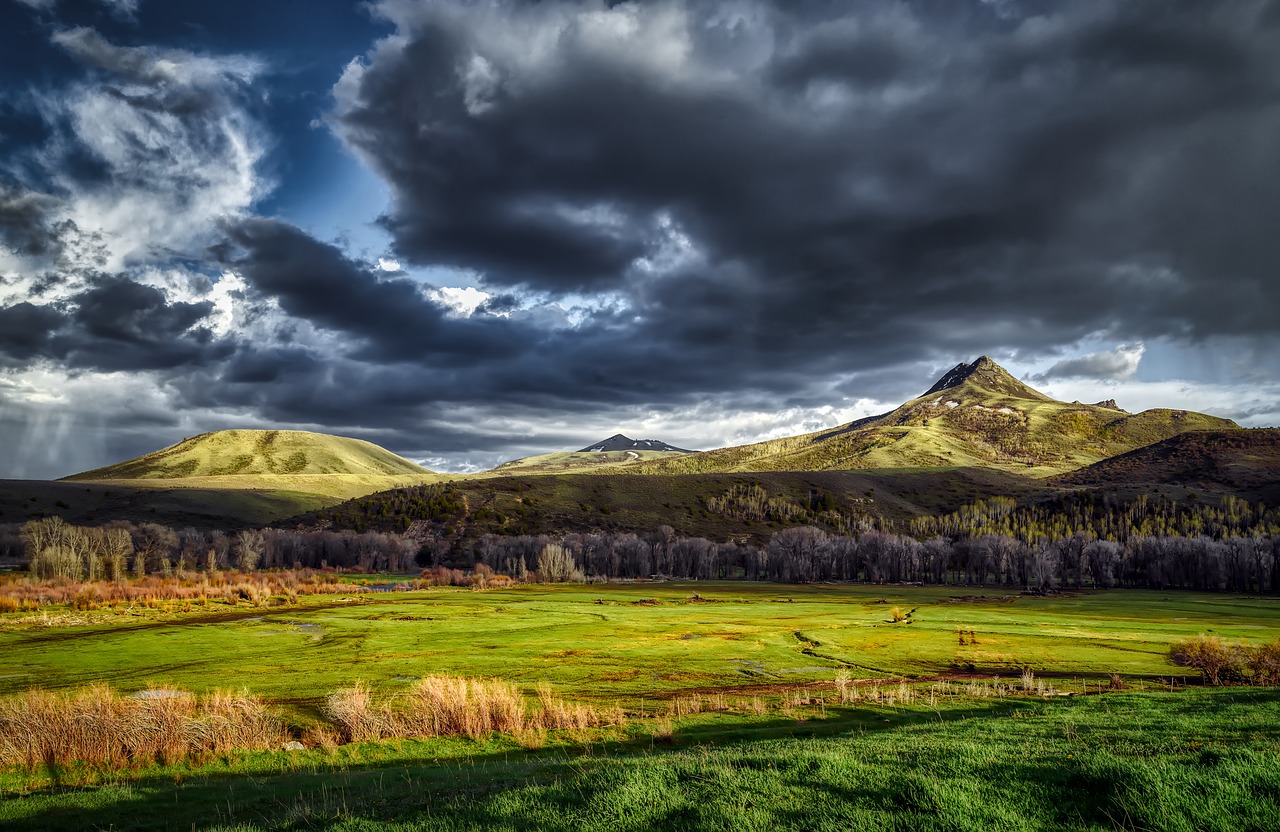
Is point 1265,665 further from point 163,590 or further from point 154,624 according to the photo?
point 163,590

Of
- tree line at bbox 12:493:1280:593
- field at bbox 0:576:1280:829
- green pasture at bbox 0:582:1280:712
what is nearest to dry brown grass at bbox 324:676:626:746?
field at bbox 0:576:1280:829

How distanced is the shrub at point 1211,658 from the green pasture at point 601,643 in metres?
1.40

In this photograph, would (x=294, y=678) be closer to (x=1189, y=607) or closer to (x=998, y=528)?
(x=1189, y=607)

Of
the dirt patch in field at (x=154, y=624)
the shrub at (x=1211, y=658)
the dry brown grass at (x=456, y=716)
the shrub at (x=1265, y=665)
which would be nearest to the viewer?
the dry brown grass at (x=456, y=716)

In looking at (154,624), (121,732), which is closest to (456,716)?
(121,732)

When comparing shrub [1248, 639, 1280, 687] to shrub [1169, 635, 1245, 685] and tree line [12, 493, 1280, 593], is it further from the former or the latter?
tree line [12, 493, 1280, 593]

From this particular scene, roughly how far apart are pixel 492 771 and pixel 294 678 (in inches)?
962

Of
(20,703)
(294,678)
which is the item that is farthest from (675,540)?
(20,703)

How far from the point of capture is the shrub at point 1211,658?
38994mm

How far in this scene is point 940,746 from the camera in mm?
16766

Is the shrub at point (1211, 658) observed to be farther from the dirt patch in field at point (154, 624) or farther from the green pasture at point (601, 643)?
the dirt patch in field at point (154, 624)

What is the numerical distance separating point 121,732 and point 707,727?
A: 20316mm

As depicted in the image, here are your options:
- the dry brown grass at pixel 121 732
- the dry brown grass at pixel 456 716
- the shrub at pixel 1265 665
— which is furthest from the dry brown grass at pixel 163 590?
the shrub at pixel 1265 665

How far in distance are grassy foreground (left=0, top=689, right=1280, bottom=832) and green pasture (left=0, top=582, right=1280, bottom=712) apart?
41.0ft
